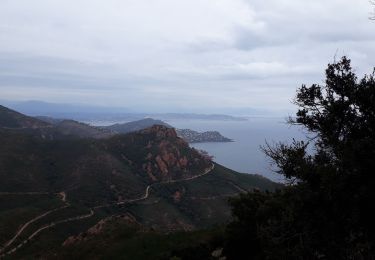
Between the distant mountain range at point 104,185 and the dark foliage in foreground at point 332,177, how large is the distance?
2040 inches

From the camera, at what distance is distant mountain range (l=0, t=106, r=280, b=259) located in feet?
264

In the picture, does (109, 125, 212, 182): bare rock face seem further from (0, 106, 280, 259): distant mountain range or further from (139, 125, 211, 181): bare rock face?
(0, 106, 280, 259): distant mountain range

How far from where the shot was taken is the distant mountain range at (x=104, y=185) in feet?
264

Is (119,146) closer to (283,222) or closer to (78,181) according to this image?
(78,181)

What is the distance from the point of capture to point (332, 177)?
1409 centimetres

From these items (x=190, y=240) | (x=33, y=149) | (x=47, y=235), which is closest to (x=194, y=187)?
(x=33, y=149)

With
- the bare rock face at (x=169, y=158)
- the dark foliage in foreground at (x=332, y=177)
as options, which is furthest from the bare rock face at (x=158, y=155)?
the dark foliage in foreground at (x=332, y=177)

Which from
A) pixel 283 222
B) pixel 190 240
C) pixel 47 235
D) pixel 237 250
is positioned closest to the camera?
pixel 283 222

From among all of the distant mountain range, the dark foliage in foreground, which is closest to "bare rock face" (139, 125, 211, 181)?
the distant mountain range

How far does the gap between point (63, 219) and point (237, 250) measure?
65883 mm

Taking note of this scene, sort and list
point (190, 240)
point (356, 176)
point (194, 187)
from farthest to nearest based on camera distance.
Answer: point (194, 187)
point (190, 240)
point (356, 176)

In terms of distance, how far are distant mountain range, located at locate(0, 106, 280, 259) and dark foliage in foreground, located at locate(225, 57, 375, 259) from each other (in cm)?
5182

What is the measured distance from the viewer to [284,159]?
17.3 metres

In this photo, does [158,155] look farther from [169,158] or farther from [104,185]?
[104,185]
